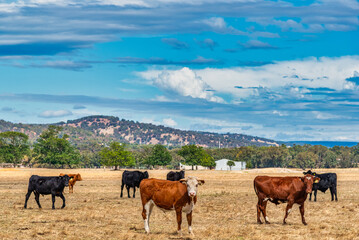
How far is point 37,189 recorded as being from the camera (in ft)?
92.0

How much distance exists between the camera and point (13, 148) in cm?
16212

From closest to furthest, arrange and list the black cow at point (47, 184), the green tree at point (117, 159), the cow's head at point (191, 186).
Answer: the cow's head at point (191, 186) < the black cow at point (47, 184) < the green tree at point (117, 159)

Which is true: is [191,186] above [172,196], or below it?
above

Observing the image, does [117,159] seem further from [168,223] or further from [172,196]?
[172,196]

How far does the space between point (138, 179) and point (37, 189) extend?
34.9 ft

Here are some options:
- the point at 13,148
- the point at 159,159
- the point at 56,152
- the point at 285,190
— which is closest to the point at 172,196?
the point at 285,190

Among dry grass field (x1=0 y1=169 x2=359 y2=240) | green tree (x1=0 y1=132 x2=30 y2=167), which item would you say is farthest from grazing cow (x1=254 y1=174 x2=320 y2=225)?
green tree (x1=0 y1=132 x2=30 y2=167)

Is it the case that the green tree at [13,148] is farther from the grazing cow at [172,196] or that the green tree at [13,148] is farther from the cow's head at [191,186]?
the cow's head at [191,186]

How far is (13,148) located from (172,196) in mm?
152761

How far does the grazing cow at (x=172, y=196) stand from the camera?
18.9 m

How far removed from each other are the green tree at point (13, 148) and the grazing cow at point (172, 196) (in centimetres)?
14652

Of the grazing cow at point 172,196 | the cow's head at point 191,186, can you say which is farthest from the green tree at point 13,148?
the cow's head at point 191,186

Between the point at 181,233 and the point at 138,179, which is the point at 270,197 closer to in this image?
the point at 181,233

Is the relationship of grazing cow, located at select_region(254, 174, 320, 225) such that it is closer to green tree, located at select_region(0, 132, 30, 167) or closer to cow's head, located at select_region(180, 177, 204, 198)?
cow's head, located at select_region(180, 177, 204, 198)
